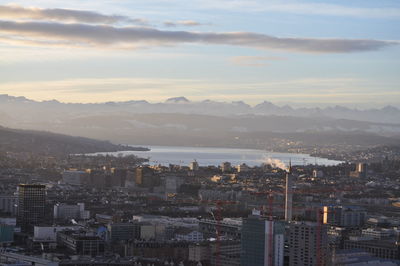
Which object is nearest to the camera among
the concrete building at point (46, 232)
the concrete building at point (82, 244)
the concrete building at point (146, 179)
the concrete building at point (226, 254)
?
the concrete building at point (226, 254)

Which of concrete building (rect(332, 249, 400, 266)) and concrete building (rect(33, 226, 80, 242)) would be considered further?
concrete building (rect(33, 226, 80, 242))

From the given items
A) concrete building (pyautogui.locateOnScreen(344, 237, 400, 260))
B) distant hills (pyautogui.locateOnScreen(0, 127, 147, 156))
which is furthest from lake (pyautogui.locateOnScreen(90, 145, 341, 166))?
concrete building (pyautogui.locateOnScreen(344, 237, 400, 260))

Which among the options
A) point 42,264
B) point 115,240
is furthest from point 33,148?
point 42,264

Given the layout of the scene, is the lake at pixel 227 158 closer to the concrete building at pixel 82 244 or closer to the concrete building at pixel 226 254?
the concrete building at pixel 82 244

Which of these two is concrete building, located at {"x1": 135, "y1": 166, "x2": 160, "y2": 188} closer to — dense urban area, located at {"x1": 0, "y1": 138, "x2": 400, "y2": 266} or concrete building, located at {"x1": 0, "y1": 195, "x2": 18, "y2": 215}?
dense urban area, located at {"x1": 0, "y1": 138, "x2": 400, "y2": 266}

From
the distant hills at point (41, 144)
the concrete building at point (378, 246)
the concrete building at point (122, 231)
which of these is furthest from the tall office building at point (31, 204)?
the distant hills at point (41, 144)

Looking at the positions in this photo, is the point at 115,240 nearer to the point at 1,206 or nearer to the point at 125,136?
the point at 1,206
